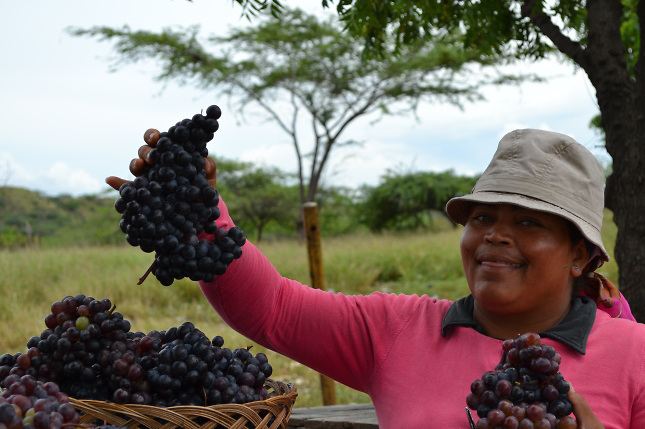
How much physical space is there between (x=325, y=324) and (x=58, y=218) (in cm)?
3280

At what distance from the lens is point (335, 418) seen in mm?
2822

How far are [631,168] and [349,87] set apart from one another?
54.2ft

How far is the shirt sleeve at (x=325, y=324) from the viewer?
75.9 inches

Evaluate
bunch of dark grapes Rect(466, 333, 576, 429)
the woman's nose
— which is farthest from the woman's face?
bunch of dark grapes Rect(466, 333, 576, 429)

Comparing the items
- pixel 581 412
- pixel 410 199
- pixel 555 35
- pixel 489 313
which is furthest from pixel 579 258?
pixel 410 199

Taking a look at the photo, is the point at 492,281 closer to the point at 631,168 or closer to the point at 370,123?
the point at 631,168

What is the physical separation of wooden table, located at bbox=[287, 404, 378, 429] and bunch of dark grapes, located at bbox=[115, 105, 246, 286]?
4.74ft

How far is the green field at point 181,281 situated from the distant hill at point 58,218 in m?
12.2

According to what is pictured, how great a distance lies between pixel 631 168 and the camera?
11.7 feet

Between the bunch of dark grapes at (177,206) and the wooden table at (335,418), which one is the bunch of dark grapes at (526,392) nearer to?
the bunch of dark grapes at (177,206)

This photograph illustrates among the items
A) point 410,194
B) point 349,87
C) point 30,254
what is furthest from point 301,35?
point 30,254

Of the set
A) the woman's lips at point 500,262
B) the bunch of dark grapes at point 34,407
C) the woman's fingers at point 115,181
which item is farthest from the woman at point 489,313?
the bunch of dark grapes at point 34,407

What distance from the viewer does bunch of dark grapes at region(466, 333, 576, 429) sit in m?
1.27

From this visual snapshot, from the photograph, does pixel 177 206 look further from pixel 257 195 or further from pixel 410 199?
pixel 257 195
